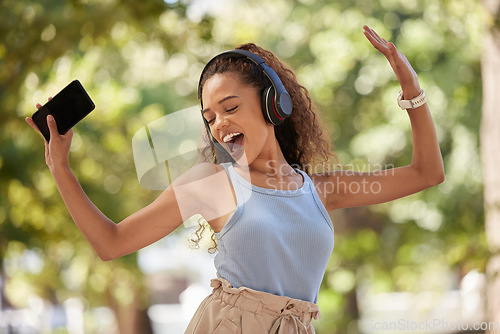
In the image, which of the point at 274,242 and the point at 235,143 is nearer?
the point at 274,242

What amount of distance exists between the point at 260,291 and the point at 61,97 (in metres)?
0.51

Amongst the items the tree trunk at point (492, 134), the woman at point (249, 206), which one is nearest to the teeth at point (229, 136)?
the woman at point (249, 206)

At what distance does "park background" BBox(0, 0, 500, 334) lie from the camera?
4.57 m

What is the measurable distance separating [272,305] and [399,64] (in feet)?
1.87

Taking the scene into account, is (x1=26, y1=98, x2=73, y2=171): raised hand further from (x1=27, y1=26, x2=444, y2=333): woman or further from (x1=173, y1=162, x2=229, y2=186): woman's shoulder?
(x1=173, y1=162, x2=229, y2=186): woman's shoulder

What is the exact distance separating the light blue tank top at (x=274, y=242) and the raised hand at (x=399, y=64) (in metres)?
0.34

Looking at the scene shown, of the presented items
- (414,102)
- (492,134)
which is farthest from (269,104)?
(492,134)

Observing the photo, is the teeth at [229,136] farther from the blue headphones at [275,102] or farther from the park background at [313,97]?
the park background at [313,97]

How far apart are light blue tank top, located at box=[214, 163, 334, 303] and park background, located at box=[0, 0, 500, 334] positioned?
3.01m

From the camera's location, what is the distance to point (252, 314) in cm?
118

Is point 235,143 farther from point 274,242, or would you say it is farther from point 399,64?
point 399,64

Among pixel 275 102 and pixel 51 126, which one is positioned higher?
pixel 275 102

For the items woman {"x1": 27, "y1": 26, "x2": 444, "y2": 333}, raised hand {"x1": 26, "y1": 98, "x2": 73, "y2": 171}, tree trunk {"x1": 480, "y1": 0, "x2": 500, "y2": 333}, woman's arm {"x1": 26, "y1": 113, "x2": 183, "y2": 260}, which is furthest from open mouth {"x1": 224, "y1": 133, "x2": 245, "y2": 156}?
tree trunk {"x1": 480, "y1": 0, "x2": 500, "y2": 333}

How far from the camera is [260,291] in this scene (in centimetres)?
119
